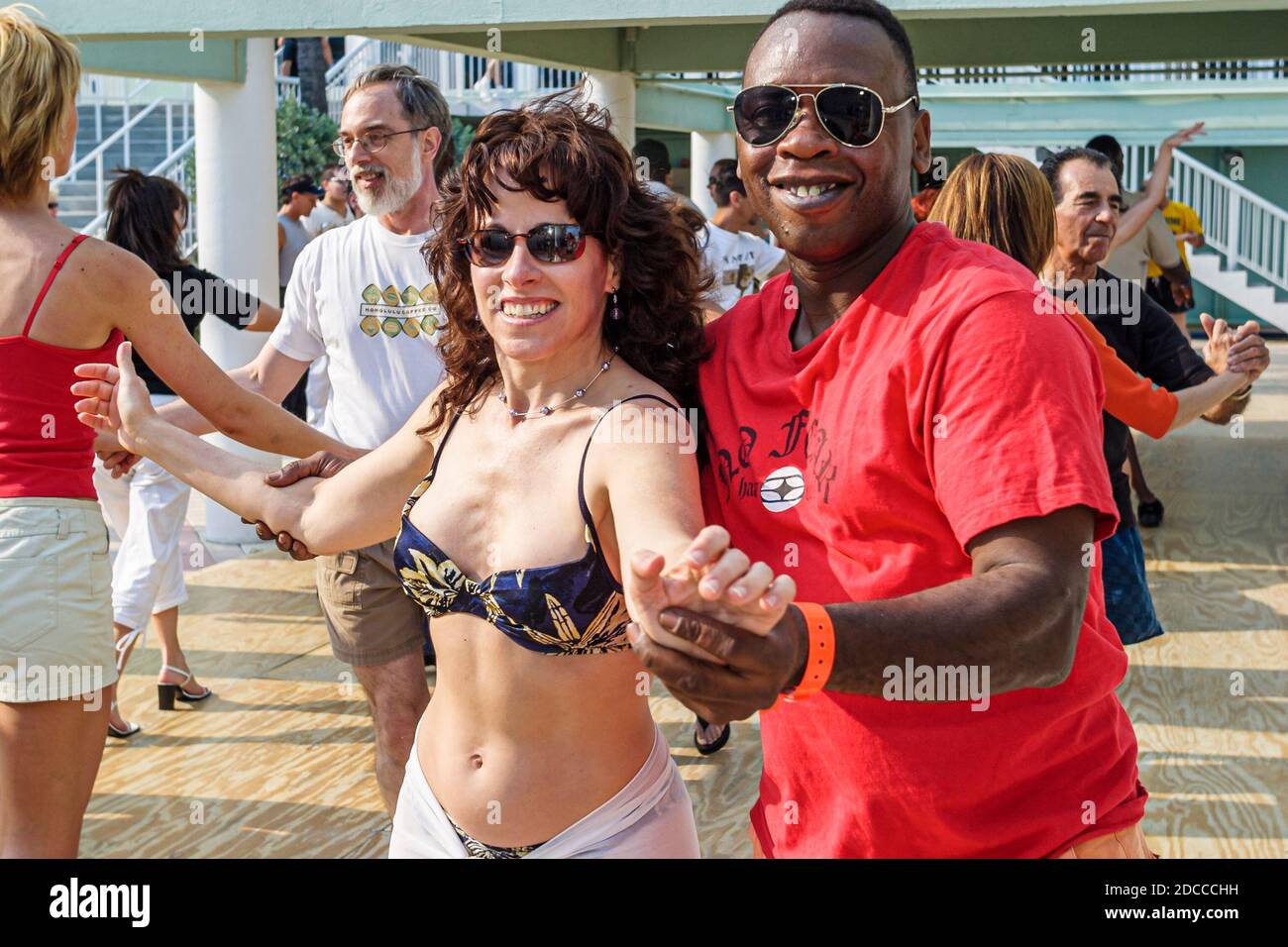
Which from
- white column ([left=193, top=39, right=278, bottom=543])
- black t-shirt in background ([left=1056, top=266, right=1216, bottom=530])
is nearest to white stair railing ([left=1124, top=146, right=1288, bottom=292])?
white column ([left=193, top=39, right=278, bottom=543])

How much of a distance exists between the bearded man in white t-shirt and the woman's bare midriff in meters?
1.75

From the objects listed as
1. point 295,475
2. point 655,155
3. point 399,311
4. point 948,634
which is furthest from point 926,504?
point 655,155

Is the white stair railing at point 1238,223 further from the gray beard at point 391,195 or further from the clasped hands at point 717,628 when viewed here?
the clasped hands at point 717,628

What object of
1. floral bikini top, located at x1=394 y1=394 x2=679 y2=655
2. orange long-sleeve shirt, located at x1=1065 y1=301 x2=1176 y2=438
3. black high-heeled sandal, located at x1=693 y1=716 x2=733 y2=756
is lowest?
black high-heeled sandal, located at x1=693 y1=716 x2=733 y2=756

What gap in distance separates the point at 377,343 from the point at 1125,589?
241 centimetres

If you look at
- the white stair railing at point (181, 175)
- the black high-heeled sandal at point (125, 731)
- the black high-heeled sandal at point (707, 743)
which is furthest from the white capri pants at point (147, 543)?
the white stair railing at point (181, 175)

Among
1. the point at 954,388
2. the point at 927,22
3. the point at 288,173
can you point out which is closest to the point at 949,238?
the point at 954,388

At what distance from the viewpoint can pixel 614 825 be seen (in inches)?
97.0

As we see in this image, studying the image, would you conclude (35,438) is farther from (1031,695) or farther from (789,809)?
(1031,695)

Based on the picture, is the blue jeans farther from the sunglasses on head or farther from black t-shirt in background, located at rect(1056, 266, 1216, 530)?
the sunglasses on head

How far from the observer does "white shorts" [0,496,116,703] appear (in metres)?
3.22

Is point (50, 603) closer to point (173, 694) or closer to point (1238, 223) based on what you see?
point (173, 694)

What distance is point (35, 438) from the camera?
326cm

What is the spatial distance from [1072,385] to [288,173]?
17.7 metres
